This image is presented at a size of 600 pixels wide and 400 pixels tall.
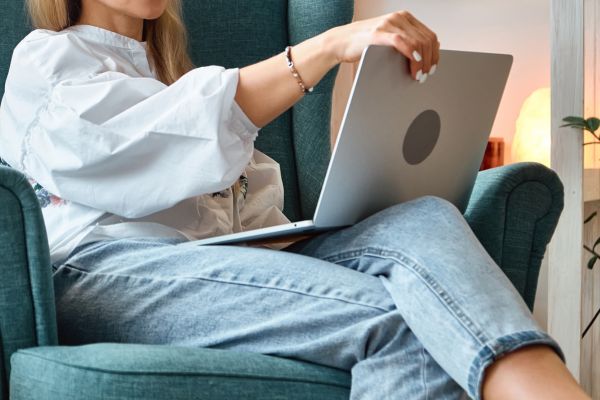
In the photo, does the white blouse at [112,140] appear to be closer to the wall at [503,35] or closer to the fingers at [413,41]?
the fingers at [413,41]

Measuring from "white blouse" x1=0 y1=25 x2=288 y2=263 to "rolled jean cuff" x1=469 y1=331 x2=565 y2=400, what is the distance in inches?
17.0

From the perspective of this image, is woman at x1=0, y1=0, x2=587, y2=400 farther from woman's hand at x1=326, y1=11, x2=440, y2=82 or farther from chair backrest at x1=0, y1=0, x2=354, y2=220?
chair backrest at x1=0, y1=0, x2=354, y2=220

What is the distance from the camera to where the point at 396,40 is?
100 centimetres

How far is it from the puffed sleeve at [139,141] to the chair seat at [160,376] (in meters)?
0.25

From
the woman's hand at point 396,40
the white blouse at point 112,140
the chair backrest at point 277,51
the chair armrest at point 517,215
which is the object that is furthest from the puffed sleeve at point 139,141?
the chair backrest at point 277,51

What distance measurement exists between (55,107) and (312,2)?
0.73 meters

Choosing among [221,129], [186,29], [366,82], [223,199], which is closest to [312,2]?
[186,29]

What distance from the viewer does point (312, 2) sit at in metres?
1.73

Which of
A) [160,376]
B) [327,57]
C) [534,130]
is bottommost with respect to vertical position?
[534,130]

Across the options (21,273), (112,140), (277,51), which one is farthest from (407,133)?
(277,51)

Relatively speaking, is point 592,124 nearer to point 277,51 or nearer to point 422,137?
point 277,51

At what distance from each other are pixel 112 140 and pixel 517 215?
636mm

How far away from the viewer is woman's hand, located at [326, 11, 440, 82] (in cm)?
100

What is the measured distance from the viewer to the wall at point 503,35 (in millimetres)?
2449
